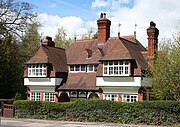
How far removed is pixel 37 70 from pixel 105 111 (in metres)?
16.4

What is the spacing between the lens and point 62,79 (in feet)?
140

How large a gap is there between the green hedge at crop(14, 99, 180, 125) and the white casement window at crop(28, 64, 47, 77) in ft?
30.5

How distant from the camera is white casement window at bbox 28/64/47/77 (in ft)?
138

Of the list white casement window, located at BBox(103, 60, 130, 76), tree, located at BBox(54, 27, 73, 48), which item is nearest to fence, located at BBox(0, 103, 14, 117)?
white casement window, located at BBox(103, 60, 130, 76)

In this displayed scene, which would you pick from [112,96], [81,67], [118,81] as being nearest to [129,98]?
[112,96]

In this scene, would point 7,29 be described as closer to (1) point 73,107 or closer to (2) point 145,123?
(1) point 73,107

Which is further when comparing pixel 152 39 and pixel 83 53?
pixel 83 53

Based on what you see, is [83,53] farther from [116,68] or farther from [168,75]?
[168,75]

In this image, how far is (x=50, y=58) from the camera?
42.5 metres

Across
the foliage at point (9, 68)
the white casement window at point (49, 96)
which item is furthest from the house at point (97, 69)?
the foliage at point (9, 68)

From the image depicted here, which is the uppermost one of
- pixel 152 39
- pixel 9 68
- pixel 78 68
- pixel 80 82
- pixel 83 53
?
pixel 152 39

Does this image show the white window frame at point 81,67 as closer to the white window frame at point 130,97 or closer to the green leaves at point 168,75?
the white window frame at point 130,97

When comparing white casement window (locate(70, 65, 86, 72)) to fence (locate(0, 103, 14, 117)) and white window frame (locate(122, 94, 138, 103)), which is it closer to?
white window frame (locate(122, 94, 138, 103))

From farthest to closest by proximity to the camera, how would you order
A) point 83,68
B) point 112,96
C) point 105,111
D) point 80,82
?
point 83,68 < point 80,82 < point 112,96 < point 105,111
